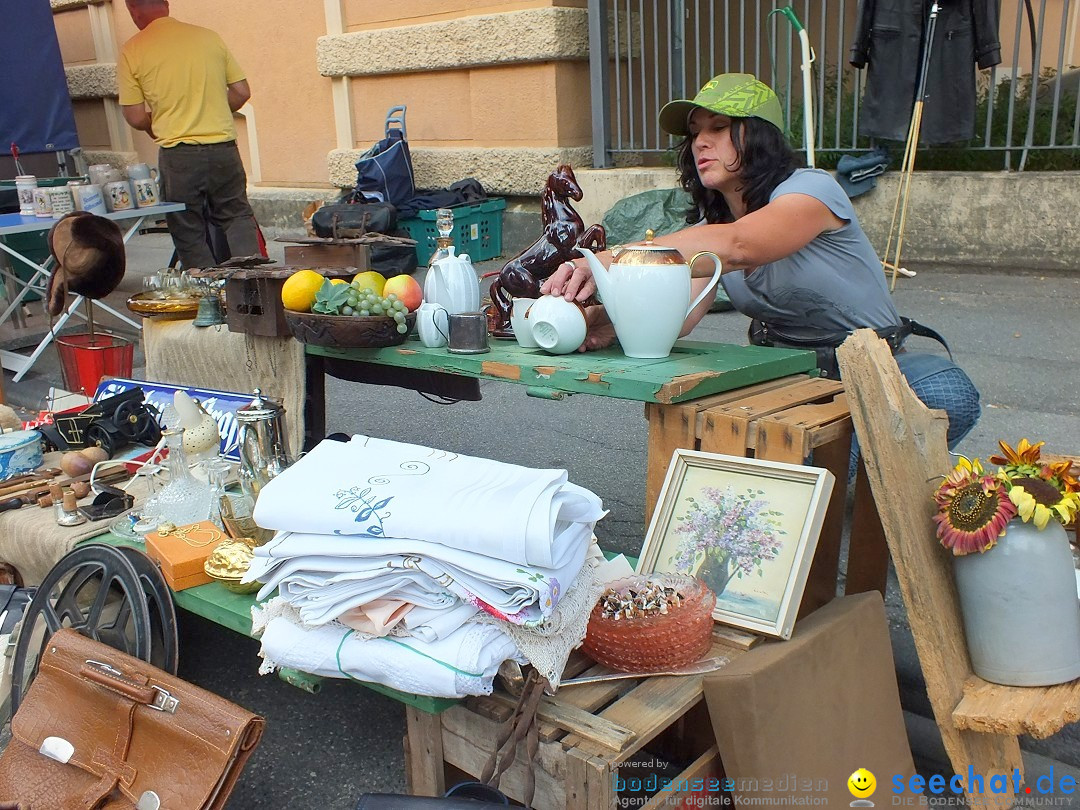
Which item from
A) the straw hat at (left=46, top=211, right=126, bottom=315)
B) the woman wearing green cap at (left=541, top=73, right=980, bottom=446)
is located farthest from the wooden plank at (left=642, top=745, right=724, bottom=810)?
the straw hat at (left=46, top=211, right=126, bottom=315)

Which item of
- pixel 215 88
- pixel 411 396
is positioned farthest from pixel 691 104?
pixel 215 88

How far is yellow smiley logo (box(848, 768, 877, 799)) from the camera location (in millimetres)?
1633

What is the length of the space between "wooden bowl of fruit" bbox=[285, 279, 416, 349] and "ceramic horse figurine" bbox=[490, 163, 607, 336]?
1.02 feet

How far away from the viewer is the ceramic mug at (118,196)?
524cm

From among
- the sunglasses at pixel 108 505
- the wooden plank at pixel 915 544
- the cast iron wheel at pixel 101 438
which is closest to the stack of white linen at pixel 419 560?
the wooden plank at pixel 915 544

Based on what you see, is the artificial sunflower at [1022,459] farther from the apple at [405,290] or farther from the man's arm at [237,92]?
the man's arm at [237,92]

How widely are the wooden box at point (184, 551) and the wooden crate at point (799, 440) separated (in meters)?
1.01

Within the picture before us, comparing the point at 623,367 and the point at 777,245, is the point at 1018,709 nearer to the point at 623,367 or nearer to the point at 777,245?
the point at 623,367

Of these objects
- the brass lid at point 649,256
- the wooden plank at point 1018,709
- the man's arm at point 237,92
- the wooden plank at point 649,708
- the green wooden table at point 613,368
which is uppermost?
the man's arm at point 237,92

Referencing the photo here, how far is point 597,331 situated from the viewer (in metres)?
2.24

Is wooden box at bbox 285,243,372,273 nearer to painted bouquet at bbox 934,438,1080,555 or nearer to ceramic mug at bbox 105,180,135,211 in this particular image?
painted bouquet at bbox 934,438,1080,555

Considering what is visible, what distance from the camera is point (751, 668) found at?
1502 mm

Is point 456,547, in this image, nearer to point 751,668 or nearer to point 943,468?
point 751,668

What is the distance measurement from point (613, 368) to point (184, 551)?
1.05 m
